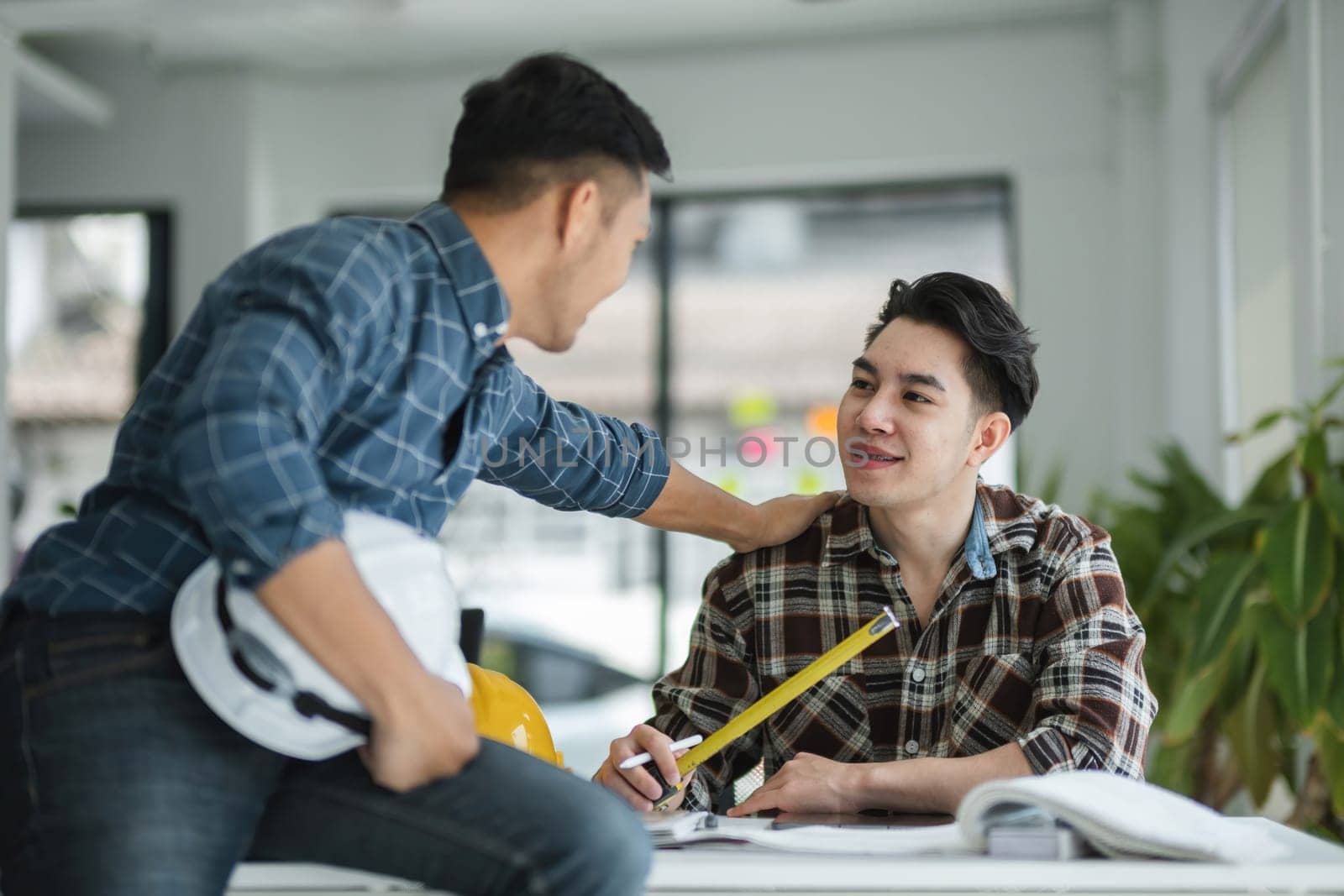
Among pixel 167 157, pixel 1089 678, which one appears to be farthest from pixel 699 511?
pixel 167 157

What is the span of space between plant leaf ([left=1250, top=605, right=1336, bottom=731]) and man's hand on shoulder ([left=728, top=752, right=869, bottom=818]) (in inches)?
54.3

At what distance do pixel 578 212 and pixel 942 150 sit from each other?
4.01m

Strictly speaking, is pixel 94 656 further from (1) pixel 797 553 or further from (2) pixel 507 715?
(1) pixel 797 553

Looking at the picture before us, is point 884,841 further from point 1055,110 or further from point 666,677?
point 1055,110

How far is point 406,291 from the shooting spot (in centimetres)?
104

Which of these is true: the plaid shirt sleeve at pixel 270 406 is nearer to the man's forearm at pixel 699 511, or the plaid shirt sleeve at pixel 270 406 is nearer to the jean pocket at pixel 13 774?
the jean pocket at pixel 13 774

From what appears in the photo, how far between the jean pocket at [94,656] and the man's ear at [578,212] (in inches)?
18.4

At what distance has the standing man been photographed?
89 centimetres

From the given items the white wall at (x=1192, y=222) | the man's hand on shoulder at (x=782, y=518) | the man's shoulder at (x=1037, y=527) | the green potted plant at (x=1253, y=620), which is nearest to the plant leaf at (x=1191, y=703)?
the green potted plant at (x=1253, y=620)

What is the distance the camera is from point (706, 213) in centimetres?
522

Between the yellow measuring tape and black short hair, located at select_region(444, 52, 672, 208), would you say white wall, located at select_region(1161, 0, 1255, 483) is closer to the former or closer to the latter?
the yellow measuring tape

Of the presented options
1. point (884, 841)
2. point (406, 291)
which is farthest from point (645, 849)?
point (406, 291)

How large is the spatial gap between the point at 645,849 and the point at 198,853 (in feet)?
1.09

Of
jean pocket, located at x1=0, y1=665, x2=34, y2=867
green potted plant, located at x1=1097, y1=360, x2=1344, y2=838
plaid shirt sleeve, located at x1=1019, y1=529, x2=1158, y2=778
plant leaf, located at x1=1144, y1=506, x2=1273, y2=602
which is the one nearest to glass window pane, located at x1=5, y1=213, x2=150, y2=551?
green potted plant, located at x1=1097, y1=360, x2=1344, y2=838
